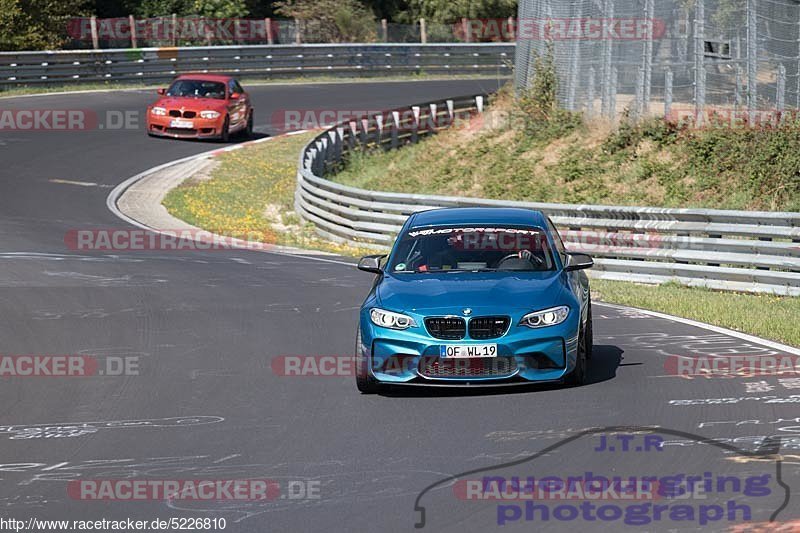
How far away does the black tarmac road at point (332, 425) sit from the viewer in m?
7.20

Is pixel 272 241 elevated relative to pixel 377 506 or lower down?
lower down

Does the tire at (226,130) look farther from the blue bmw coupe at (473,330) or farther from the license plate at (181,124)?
the blue bmw coupe at (473,330)

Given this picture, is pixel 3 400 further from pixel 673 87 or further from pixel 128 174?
pixel 128 174

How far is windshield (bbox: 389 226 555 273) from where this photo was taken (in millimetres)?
11492

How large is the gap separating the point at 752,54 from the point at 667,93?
2530mm

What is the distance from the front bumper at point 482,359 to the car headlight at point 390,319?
5 centimetres

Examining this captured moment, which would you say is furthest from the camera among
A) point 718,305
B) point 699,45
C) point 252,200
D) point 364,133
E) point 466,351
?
point 364,133

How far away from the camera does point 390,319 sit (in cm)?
1042

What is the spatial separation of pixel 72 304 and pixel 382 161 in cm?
2029

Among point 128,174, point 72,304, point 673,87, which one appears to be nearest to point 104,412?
point 72,304

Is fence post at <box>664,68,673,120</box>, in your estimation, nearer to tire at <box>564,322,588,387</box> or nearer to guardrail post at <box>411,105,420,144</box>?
guardrail post at <box>411,105,420,144</box>

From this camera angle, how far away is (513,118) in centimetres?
3341

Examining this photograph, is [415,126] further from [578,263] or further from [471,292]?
[471,292]

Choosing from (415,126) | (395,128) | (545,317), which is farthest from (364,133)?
(545,317)
